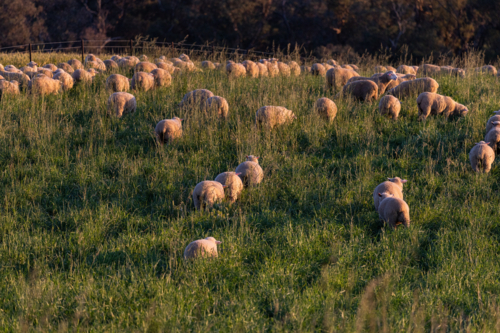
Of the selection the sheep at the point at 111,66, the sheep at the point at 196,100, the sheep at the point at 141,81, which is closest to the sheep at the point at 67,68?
the sheep at the point at 111,66

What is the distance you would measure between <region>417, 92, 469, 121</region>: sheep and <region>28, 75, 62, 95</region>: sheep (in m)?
8.55

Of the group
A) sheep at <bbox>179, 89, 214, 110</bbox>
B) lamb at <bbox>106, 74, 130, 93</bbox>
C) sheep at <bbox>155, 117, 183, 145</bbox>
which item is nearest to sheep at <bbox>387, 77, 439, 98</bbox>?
sheep at <bbox>179, 89, 214, 110</bbox>

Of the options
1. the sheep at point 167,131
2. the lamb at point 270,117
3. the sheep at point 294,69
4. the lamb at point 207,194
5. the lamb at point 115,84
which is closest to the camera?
the lamb at point 207,194

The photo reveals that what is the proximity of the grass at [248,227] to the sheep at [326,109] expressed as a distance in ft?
0.83

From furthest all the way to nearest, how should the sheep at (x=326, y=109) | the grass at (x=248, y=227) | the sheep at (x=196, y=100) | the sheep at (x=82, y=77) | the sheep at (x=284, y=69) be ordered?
the sheep at (x=284, y=69)
the sheep at (x=82, y=77)
the sheep at (x=196, y=100)
the sheep at (x=326, y=109)
the grass at (x=248, y=227)

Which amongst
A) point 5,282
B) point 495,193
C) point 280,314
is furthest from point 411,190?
point 5,282

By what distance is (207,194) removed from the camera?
5391 mm

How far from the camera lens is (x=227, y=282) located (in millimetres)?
3988

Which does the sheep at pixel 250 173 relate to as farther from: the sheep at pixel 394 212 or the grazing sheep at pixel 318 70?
the grazing sheep at pixel 318 70

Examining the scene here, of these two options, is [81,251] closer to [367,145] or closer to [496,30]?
[367,145]

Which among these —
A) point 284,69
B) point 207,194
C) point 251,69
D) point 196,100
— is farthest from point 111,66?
point 207,194

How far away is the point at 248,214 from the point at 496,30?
33.1m

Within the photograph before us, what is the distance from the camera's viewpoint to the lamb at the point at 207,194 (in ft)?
17.7

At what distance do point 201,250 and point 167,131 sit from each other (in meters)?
3.75
